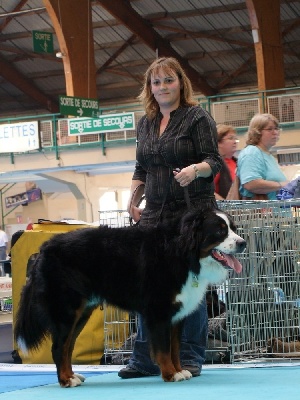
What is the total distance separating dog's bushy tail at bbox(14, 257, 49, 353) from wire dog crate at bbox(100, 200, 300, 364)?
1301mm

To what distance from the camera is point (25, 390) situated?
15.7 ft

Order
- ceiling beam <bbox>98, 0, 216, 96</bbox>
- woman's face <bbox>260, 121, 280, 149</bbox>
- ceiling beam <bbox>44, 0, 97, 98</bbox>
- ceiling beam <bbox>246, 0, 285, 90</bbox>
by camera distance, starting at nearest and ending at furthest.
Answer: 1. woman's face <bbox>260, 121, 280, 149</bbox>
2. ceiling beam <bbox>246, 0, 285, 90</bbox>
3. ceiling beam <bbox>44, 0, 97, 98</bbox>
4. ceiling beam <bbox>98, 0, 216, 96</bbox>

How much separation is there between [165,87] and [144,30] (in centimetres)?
2337

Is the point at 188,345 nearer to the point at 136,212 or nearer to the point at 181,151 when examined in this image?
the point at 136,212

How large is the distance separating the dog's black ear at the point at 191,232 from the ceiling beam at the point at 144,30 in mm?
21450

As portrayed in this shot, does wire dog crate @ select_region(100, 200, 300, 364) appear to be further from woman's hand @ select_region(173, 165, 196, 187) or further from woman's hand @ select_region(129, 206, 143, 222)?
woman's hand @ select_region(173, 165, 196, 187)

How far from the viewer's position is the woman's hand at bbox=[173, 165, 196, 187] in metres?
4.61

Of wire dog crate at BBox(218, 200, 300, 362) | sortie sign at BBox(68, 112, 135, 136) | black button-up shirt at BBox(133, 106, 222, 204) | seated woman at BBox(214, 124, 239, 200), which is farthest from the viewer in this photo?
sortie sign at BBox(68, 112, 135, 136)

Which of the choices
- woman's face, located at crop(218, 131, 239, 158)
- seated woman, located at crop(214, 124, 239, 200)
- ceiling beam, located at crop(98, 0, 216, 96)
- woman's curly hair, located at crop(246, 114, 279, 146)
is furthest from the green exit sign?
woman's curly hair, located at crop(246, 114, 279, 146)

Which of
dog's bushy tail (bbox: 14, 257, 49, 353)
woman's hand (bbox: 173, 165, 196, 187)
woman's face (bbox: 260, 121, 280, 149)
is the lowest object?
dog's bushy tail (bbox: 14, 257, 49, 353)

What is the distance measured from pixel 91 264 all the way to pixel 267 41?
1854 centimetres

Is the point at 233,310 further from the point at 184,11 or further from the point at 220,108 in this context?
the point at 184,11

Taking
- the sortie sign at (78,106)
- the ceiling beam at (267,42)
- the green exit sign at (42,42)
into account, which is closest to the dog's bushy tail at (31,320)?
the sortie sign at (78,106)

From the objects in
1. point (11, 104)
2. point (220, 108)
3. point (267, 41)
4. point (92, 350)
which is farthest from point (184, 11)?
point (92, 350)
